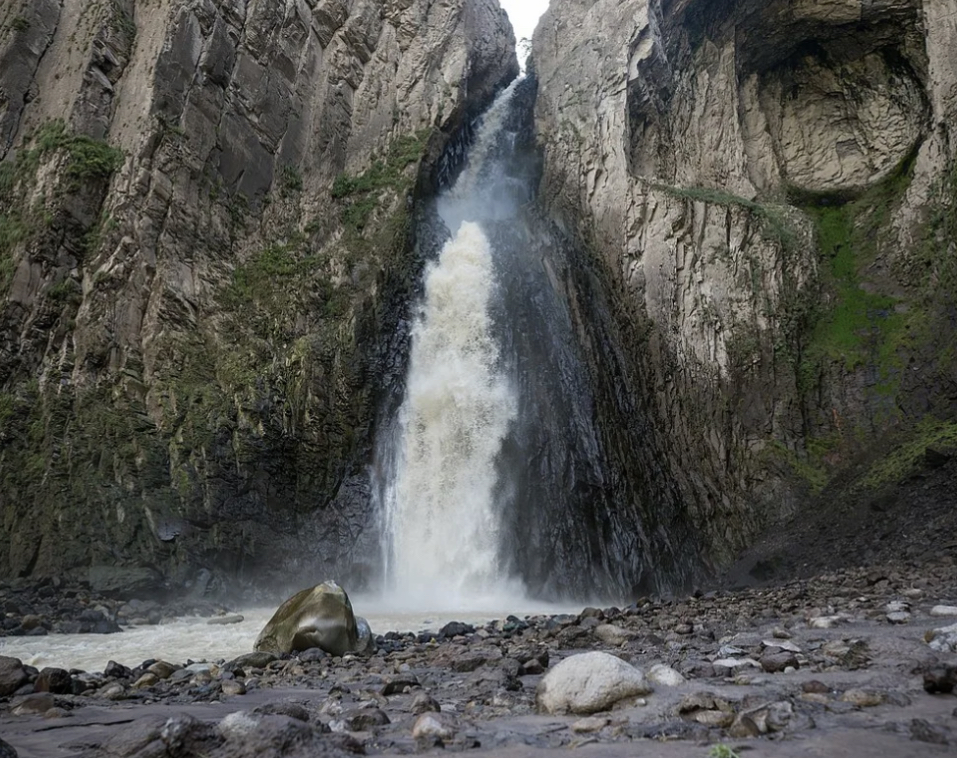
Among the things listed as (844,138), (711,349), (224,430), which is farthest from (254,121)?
(844,138)

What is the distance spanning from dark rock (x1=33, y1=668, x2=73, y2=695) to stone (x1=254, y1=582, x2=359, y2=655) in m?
2.31

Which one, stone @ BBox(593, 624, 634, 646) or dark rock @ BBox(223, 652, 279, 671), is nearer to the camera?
stone @ BBox(593, 624, 634, 646)

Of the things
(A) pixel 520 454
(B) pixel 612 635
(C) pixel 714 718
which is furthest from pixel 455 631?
(A) pixel 520 454

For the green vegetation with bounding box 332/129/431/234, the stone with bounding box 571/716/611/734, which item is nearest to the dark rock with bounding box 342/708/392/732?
the stone with bounding box 571/716/611/734

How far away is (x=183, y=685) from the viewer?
5723mm

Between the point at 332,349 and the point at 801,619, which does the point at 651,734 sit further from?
the point at 332,349

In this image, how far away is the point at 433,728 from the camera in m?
3.27

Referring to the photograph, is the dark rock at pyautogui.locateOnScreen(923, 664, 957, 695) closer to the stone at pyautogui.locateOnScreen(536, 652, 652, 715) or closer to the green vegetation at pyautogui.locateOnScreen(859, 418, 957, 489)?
the stone at pyautogui.locateOnScreen(536, 652, 652, 715)

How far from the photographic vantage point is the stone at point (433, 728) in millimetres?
3197

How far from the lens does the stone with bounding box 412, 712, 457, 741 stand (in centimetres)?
320

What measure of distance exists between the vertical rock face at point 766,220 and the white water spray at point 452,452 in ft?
12.9

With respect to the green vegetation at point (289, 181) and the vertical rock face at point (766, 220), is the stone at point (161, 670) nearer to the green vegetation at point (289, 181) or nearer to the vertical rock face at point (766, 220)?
the vertical rock face at point (766, 220)

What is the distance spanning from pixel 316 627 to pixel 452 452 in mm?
10459

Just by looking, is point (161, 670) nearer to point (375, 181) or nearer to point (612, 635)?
point (612, 635)
